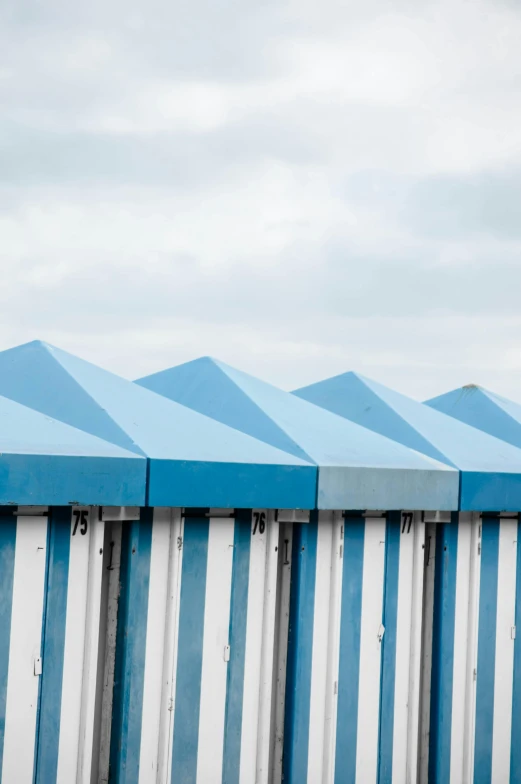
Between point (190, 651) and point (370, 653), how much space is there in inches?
65.2

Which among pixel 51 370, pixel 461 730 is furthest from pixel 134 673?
pixel 461 730

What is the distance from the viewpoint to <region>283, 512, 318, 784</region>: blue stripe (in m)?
7.36

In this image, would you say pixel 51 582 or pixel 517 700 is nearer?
pixel 51 582

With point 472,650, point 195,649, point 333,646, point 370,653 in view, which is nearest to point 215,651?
point 195,649

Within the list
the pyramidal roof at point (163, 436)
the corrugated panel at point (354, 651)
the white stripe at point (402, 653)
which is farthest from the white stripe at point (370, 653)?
the pyramidal roof at point (163, 436)

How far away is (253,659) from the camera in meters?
7.21

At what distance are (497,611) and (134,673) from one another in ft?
11.6

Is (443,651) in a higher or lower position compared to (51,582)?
lower

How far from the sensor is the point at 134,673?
6.55 meters

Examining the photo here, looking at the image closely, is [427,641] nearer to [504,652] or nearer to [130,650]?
[504,652]

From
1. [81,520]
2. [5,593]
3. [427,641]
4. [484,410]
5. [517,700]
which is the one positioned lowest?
[517,700]

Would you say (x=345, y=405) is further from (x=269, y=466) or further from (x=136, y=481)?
(x=136, y=481)

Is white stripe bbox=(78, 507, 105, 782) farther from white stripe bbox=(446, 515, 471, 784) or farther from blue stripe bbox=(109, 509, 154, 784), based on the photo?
white stripe bbox=(446, 515, 471, 784)

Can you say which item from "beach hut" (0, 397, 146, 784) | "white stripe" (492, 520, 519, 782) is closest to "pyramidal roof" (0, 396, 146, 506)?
"beach hut" (0, 397, 146, 784)
